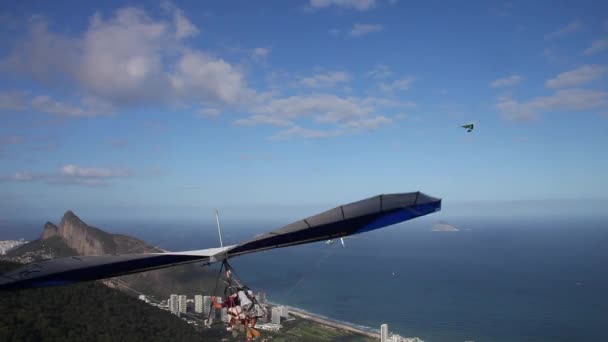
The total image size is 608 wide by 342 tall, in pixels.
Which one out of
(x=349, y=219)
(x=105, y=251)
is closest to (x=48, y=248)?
(x=105, y=251)

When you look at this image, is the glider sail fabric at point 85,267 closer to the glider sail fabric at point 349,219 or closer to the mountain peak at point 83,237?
the glider sail fabric at point 349,219

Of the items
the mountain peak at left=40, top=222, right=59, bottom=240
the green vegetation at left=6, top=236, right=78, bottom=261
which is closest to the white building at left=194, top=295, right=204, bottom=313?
the green vegetation at left=6, top=236, right=78, bottom=261

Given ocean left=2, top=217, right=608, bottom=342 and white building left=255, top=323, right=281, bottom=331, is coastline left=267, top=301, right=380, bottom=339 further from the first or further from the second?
white building left=255, top=323, right=281, bottom=331

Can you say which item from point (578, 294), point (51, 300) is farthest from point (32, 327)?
point (578, 294)

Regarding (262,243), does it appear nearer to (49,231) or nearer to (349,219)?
(349,219)

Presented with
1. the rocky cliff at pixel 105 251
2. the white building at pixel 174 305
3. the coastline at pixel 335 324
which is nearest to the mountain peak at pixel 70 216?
the rocky cliff at pixel 105 251
